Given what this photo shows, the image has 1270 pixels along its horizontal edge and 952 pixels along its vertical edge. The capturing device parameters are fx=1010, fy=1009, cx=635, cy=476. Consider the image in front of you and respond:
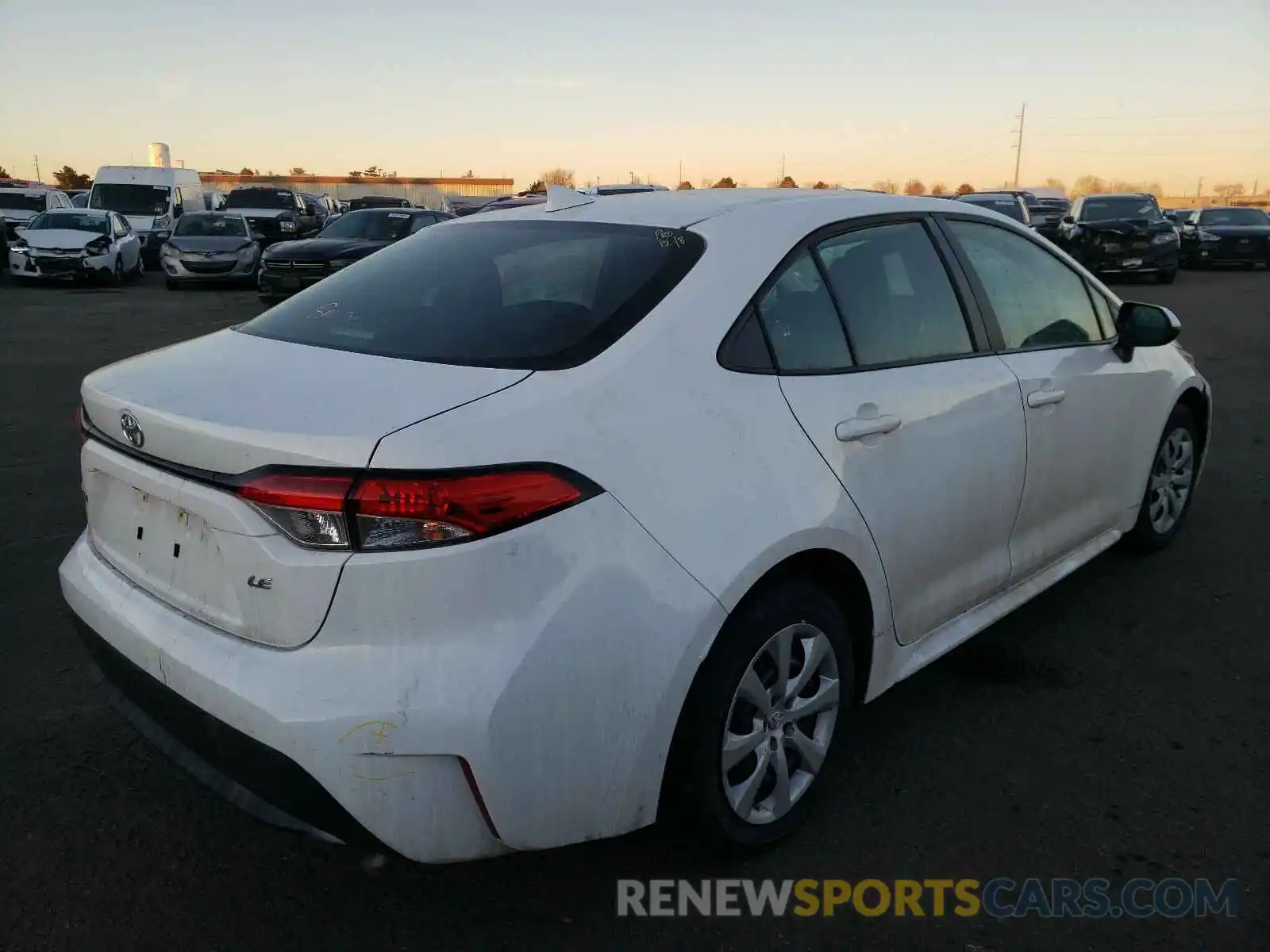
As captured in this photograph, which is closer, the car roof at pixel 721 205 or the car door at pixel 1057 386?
the car roof at pixel 721 205

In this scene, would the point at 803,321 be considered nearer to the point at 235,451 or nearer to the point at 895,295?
the point at 895,295

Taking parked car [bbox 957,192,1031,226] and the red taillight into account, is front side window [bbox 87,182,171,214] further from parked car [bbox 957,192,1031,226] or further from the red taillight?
the red taillight

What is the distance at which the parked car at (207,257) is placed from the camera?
18656 millimetres

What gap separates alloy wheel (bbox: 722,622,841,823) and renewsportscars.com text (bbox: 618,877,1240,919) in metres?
0.19

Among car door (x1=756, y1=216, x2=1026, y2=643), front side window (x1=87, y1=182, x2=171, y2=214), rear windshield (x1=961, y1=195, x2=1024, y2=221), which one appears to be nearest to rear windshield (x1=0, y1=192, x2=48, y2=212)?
front side window (x1=87, y1=182, x2=171, y2=214)

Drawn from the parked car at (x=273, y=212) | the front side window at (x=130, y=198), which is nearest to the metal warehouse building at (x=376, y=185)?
the parked car at (x=273, y=212)

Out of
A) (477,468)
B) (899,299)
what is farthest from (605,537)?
(899,299)

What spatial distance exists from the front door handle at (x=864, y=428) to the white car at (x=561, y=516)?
1cm

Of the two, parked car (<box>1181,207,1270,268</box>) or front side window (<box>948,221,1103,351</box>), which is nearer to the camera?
front side window (<box>948,221,1103,351</box>)

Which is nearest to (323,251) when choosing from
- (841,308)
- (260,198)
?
(841,308)

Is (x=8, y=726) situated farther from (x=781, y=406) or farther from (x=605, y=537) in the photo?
(x=781, y=406)

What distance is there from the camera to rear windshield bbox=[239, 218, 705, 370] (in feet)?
7.68

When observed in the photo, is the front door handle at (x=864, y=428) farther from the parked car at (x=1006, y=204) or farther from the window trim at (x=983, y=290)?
the parked car at (x=1006, y=204)

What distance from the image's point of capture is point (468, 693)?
6.20 feet
